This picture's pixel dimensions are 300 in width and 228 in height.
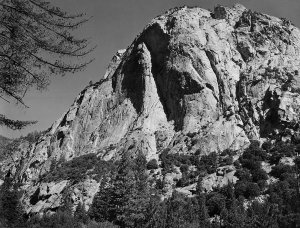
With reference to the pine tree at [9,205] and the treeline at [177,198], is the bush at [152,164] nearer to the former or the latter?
the treeline at [177,198]

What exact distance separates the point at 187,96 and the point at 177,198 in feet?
132

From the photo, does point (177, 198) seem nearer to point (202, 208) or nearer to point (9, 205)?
point (202, 208)

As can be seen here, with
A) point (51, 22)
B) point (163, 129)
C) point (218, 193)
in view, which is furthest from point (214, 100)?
point (51, 22)

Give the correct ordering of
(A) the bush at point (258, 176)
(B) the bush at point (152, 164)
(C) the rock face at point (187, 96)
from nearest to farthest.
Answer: (A) the bush at point (258, 176)
(B) the bush at point (152, 164)
(C) the rock face at point (187, 96)

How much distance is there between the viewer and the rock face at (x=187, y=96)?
97688mm

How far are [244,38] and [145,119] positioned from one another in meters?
34.0

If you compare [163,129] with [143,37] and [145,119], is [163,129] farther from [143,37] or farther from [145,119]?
[143,37]

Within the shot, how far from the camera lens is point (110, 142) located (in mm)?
111062

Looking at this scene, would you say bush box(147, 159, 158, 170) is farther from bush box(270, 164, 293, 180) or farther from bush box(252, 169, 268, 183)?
bush box(270, 164, 293, 180)

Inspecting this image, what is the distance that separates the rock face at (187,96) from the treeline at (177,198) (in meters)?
6.89

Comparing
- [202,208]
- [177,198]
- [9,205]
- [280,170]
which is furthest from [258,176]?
[9,205]

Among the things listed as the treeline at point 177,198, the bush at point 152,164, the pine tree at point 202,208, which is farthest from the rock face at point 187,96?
the pine tree at point 202,208

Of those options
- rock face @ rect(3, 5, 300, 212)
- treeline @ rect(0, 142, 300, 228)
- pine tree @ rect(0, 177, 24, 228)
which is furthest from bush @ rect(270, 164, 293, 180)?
pine tree @ rect(0, 177, 24, 228)

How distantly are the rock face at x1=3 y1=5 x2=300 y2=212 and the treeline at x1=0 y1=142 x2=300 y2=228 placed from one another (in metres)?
6.89
